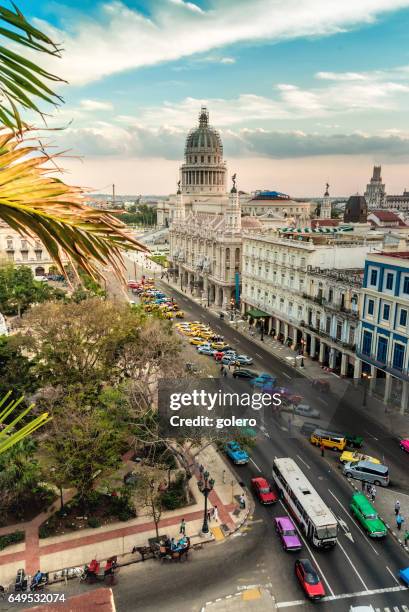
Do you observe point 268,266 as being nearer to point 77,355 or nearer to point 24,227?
point 77,355

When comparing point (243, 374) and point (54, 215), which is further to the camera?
point (243, 374)

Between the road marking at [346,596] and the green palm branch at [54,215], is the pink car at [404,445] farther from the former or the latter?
the green palm branch at [54,215]

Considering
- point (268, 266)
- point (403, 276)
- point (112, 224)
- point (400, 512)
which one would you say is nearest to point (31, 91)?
point (112, 224)

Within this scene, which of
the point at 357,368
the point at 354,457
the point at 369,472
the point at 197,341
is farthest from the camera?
the point at 197,341

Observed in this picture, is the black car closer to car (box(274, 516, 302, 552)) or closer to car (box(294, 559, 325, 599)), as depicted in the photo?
car (box(274, 516, 302, 552))

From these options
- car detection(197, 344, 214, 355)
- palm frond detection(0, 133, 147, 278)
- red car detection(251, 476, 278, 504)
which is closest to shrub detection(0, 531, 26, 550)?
red car detection(251, 476, 278, 504)

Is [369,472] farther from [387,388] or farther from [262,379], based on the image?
[262,379]

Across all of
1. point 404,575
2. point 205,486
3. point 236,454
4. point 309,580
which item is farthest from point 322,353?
point 309,580

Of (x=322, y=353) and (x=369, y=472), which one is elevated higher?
(x=322, y=353)
